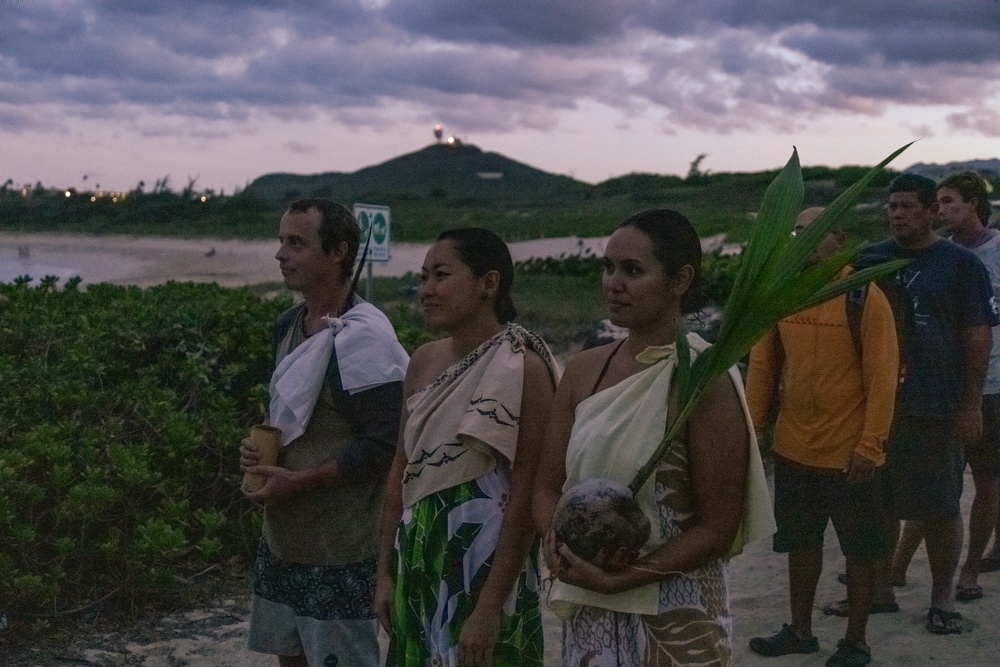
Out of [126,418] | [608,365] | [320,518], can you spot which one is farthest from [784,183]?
A: [126,418]

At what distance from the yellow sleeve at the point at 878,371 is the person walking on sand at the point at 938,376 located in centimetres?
52

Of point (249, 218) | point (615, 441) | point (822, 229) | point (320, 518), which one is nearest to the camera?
point (822, 229)

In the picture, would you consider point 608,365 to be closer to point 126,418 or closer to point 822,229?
point 822,229

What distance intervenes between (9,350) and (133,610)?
2633 millimetres

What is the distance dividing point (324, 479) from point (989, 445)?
11.7ft

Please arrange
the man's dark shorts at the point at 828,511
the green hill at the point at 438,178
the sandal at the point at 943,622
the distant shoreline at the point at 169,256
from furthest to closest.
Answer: the green hill at the point at 438,178
the distant shoreline at the point at 169,256
the sandal at the point at 943,622
the man's dark shorts at the point at 828,511

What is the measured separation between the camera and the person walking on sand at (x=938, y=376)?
454 cm

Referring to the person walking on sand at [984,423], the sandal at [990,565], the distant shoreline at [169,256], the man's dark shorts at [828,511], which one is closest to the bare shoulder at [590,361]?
the man's dark shorts at [828,511]

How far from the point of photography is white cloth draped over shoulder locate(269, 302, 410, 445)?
306 cm

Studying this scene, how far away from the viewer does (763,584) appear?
571 centimetres

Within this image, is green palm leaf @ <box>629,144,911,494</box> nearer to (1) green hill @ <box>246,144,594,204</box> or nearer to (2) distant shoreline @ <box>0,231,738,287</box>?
(2) distant shoreline @ <box>0,231,738,287</box>

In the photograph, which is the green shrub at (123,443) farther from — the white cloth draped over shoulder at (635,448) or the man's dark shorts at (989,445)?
the man's dark shorts at (989,445)

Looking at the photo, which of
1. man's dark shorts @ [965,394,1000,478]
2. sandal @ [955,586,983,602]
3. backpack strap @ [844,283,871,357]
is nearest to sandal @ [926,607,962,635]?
sandal @ [955,586,983,602]

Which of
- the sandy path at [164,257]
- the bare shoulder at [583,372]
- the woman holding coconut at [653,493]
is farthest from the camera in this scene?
the sandy path at [164,257]
